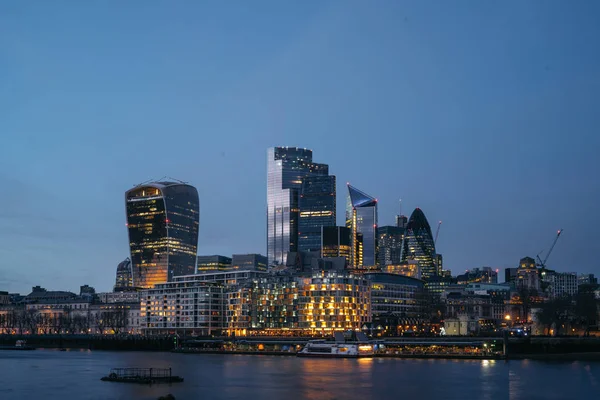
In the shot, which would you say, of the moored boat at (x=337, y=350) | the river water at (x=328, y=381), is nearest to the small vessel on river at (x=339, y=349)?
the moored boat at (x=337, y=350)

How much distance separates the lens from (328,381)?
116 metres

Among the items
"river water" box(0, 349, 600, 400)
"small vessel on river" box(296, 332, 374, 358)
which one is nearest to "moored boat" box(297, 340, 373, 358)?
"small vessel on river" box(296, 332, 374, 358)

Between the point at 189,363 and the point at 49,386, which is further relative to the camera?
the point at 189,363

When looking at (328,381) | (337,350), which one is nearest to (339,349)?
(337,350)

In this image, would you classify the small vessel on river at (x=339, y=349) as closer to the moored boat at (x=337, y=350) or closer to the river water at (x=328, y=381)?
the moored boat at (x=337, y=350)

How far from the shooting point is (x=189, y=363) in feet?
525

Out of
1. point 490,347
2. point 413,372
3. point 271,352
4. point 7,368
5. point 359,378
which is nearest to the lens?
point 359,378

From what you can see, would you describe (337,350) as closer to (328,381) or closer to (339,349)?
(339,349)

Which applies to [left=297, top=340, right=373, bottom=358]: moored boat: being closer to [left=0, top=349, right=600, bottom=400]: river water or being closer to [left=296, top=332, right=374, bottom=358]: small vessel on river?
[left=296, top=332, right=374, bottom=358]: small vessel on river

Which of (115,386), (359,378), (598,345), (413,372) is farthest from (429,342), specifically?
(115,386)

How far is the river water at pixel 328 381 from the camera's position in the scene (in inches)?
3954

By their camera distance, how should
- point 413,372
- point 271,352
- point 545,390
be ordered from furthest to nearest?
point 271,352
point 413,372
point 545,390

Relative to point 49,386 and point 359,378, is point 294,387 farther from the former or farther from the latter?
point 49,386

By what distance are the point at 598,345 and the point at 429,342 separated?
124 ft
